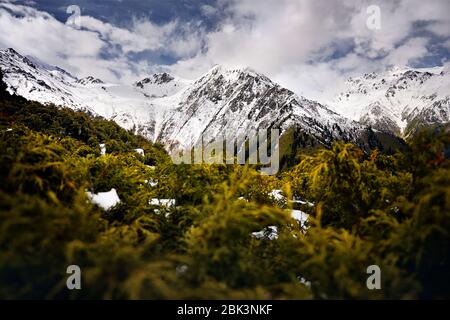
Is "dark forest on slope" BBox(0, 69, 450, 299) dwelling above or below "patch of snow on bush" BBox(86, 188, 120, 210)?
below

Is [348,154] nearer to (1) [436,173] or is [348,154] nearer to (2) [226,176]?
(1) [436,173]

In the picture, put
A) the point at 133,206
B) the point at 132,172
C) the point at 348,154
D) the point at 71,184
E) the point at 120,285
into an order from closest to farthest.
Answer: the point at 120,285, the point at 71,184, the point at 348,154, the point at 133,206, the point at 132,172

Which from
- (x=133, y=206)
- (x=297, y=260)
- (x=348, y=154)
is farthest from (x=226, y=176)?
(x=297, y=260)

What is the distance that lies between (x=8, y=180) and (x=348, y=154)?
5.37 m

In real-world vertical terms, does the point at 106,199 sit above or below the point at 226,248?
above

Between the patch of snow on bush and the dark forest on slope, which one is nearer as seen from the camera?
the dark forest on slope

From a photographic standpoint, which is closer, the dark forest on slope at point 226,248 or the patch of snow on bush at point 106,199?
the dark forest on slope at point 226,248

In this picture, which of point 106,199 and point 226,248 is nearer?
point 226,248

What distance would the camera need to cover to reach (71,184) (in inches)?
204

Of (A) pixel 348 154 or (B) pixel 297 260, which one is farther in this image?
(A) pixel 348 154

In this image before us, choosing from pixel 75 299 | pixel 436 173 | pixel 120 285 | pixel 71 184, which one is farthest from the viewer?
pixel 71 184

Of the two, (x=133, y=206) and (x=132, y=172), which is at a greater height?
(x=132, y=172)

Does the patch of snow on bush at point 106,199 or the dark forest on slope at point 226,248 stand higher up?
the patch of snow on bush at point 106,199
